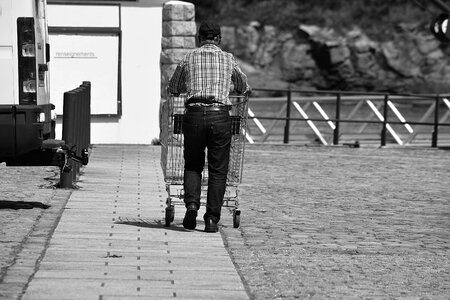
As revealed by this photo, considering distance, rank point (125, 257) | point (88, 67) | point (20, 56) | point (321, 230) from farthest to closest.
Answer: point (88, 67), point (20, 56), point (321, 230), point (125, 257)

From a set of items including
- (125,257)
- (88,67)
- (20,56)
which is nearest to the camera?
(125,257)

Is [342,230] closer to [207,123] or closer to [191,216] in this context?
[191,216]

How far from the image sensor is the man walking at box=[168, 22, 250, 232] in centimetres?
1257

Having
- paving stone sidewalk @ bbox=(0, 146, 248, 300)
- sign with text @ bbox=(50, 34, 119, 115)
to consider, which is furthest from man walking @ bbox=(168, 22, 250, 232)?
sign with text @ bbox=(50, 34, 119, 115)

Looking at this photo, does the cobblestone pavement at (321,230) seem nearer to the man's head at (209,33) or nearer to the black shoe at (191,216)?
the black shoe at (191,216)

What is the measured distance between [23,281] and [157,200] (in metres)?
5.58

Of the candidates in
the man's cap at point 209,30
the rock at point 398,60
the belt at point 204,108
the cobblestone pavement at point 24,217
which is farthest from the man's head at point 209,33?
the rock at point 398,60

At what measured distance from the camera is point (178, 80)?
41.9ft

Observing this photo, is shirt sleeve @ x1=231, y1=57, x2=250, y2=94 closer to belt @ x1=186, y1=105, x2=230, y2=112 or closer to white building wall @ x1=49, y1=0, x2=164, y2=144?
belt @ x1=186, y1=105, x2=230, y2=112

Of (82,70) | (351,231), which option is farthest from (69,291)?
(82,70)

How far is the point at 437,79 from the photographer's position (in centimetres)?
8856

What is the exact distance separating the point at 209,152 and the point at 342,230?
5.55ft

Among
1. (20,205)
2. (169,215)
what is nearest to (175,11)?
(20,205)

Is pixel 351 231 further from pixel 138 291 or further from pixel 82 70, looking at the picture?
pixel 82 70
